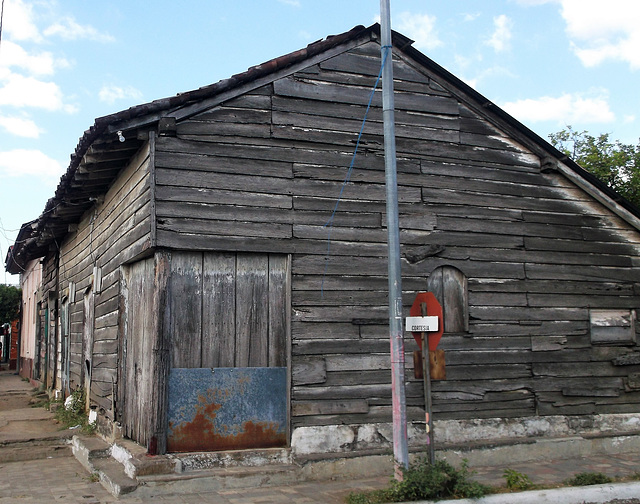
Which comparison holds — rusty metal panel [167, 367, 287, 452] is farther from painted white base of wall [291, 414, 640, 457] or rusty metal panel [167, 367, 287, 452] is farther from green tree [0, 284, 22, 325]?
green tree [0, 284, 22, 325]

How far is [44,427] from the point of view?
11.9 meters

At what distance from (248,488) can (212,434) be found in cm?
84

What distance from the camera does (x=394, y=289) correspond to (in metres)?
6.79

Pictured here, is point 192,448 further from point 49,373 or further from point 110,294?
point 49,373

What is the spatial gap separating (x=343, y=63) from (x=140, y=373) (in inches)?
201

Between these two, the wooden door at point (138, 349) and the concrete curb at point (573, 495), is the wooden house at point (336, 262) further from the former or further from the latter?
the concrete curb at point (573, 495)

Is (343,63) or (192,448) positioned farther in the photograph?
(343,63)

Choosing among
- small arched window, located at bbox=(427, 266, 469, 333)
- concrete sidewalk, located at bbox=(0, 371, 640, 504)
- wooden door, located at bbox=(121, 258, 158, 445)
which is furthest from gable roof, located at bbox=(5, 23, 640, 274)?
concrete sidewalk, located at bbox=(0, 371, 640, 504)

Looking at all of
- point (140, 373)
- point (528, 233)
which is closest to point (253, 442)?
point (140, 373)

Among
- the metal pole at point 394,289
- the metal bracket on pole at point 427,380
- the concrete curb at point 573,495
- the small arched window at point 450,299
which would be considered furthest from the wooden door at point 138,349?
the concrete curb at point 573,495

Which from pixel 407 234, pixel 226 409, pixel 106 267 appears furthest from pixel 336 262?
pixel 106 267

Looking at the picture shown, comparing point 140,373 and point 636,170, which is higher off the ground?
point 636,170

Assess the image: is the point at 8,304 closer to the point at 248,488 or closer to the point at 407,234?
the point at 407,234

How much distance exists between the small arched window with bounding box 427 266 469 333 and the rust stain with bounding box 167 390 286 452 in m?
2.94
